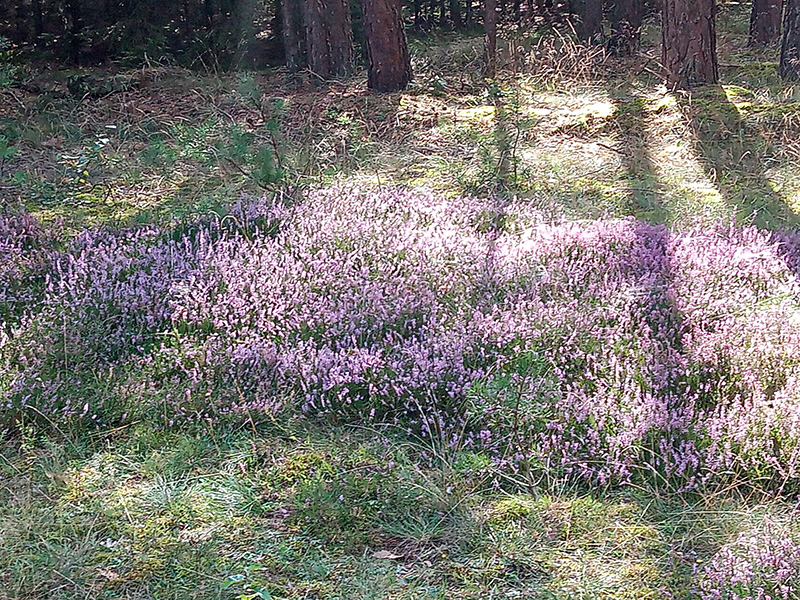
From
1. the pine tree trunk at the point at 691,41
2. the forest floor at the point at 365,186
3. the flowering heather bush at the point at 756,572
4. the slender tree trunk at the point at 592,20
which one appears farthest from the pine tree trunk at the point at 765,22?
the flowering heather bush at the point at 756,572

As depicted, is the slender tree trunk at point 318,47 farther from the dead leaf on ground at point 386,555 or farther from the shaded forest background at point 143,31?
the dead leaf on ground at point 386,555

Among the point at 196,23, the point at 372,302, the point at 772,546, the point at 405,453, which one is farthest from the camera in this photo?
the point at 196,23

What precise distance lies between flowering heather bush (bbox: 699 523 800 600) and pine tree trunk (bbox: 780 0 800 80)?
8.97 m

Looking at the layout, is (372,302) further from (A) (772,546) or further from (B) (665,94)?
(B) (665,94)

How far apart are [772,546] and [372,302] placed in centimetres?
256

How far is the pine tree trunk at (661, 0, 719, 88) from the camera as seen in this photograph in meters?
9.86

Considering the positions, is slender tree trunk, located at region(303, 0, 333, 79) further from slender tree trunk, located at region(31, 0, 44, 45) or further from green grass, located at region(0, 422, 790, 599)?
green grass, located at region(0, 422, 790, 599)

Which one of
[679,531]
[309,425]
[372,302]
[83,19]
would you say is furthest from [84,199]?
[83,19]

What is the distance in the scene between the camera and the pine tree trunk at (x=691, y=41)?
986 cm

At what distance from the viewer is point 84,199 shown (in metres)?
7.92

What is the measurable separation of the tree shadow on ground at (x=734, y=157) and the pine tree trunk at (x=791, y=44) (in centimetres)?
123

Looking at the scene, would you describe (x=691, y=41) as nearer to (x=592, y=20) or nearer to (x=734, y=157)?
(x=734, y=157)

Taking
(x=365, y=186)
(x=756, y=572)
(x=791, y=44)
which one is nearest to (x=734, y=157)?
(x=791, y=44)

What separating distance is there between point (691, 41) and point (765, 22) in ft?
18.7
